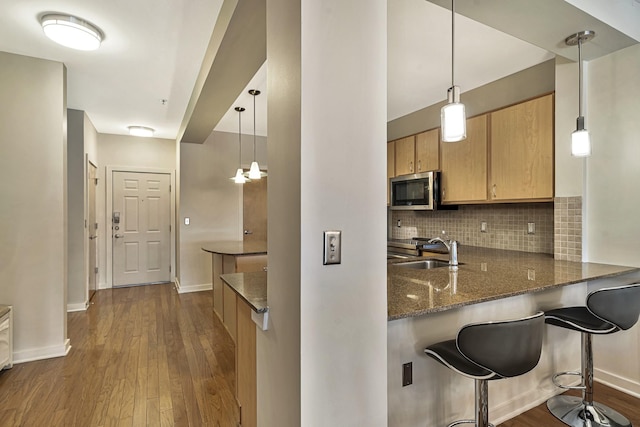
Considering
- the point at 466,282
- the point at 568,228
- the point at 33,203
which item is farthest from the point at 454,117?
the point at 33,203

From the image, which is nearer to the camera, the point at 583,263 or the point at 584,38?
the point at 584,38

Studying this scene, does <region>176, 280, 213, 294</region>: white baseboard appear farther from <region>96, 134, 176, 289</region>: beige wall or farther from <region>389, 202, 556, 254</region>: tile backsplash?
<region>389, 202, 556, 254</region>: tile backsplash

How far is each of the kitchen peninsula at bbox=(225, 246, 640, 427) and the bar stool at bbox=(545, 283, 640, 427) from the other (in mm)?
113

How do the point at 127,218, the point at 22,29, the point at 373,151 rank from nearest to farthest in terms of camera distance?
the point at 373,151, the point at 22,29, the point at 127,218

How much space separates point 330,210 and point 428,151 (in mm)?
3194

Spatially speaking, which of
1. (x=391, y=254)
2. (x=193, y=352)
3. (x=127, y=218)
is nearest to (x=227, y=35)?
(x=193, y=352)

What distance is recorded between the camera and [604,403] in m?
2.12

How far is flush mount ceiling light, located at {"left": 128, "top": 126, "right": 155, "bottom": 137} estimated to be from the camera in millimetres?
4895

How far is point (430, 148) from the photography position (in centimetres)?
385

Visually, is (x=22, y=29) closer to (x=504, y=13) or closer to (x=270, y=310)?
(x=270, y=310)

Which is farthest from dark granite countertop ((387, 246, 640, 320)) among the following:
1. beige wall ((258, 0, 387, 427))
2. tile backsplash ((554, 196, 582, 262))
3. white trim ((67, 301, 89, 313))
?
white trim ((67, 301, 89, 313))

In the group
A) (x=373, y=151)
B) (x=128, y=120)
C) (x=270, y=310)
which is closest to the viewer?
(x=373, y=151)

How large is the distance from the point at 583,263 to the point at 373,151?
230 cm

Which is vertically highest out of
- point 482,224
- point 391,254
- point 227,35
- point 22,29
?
point 22,29
